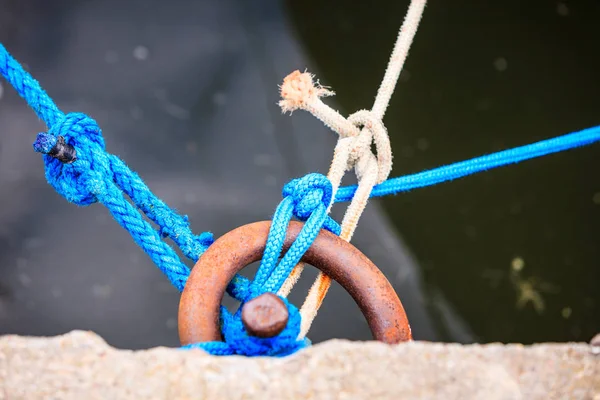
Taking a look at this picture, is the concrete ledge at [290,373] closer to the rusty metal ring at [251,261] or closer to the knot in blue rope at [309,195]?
the rusty metal ring at [251,261]

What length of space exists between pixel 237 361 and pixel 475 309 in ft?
4.28

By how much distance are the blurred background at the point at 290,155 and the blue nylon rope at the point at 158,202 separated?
0.83 m

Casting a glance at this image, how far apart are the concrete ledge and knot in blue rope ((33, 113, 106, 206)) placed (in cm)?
25

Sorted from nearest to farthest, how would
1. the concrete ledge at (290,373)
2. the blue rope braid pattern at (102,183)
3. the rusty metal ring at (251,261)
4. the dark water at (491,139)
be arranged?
the concrete ledge at (290,373) → the rusty metal ring at (251,261) → the blue rope braid pattern at (102,183) → the dark water at (491,139)

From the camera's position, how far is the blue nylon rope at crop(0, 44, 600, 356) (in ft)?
2.03

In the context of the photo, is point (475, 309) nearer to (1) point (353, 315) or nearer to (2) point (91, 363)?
(1) point (353, 315)

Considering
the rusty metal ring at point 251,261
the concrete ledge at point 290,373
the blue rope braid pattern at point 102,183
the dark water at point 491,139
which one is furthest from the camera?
the dark water at point 491,139

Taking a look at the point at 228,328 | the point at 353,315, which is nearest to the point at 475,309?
the point at 353,315

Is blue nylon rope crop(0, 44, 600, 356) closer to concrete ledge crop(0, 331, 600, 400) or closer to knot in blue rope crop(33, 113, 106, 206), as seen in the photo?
knot in blue rope crop(33, 113, 106, 206)

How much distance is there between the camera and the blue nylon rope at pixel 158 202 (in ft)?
2.03

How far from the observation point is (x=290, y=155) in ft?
5.47

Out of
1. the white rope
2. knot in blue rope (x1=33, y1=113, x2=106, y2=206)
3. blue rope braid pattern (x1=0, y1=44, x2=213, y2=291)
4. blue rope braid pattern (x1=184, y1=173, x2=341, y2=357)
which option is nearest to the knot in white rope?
the white rope

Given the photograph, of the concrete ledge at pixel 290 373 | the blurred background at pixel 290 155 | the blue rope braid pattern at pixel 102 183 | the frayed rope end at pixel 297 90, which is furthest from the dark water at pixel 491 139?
the concrete ledge at pixel 290 373

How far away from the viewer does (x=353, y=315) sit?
1592mm
